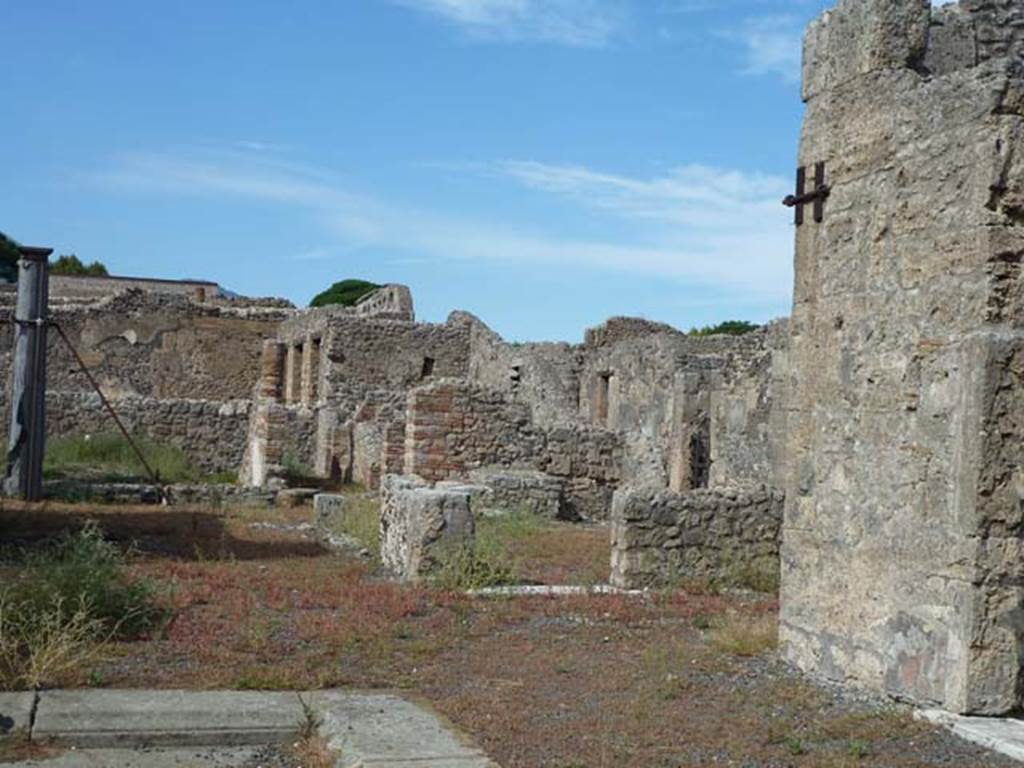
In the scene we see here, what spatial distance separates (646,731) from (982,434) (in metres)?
2.04

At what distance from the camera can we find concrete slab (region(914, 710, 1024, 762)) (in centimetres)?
530

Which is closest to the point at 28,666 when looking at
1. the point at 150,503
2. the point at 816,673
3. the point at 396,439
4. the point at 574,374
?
the point at 816,673

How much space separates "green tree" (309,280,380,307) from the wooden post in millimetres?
52280

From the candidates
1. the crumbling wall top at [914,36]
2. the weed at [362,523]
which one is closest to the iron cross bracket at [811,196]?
the crumbling wall top at [914,36]

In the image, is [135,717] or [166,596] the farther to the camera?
[166,596]

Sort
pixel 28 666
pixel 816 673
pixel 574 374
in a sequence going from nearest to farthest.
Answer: pixel 28 666
pixel 816 673
pixel 574 374

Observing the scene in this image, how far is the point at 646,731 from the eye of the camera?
569cm

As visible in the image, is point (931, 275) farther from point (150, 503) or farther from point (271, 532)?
point (150, 503)

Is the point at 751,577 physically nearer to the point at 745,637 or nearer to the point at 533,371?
the point at 745,637

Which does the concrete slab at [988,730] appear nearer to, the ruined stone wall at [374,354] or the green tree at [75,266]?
the ruined stone wall at [374,354]

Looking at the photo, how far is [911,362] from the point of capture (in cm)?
642

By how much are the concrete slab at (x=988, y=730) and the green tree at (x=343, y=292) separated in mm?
64837

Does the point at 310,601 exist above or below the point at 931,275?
below

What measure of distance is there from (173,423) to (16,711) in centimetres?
1933
